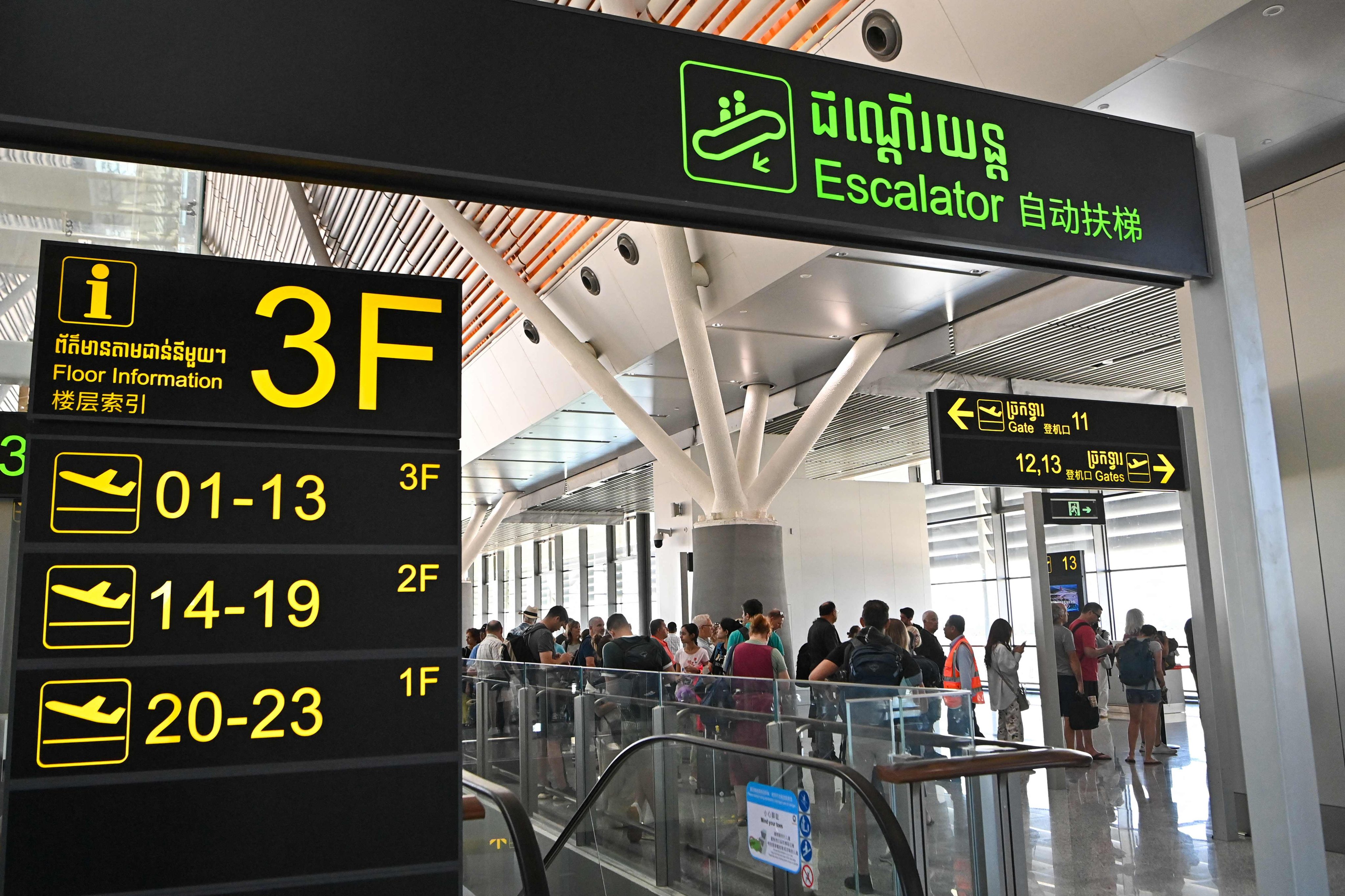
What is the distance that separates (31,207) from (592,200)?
7423mm

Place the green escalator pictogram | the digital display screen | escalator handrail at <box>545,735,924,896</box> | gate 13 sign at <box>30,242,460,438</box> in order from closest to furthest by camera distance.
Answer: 1. the green escalator pictogram
2. gate 13 sign at <box>30,242,460,438</box>
3. escalator handrail at <box>545,735,924,896</box>
4. the digital display screen

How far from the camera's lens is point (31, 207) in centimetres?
805

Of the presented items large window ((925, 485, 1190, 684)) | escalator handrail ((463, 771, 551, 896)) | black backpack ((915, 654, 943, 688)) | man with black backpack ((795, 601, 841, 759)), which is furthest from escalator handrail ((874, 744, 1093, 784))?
large window ((925, 485, 1190, 684))

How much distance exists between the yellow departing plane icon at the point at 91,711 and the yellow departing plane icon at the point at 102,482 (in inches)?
21.6

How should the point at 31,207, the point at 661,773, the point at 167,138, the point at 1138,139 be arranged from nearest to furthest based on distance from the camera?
1. the point at 167,138
2. the point at 1138,139
3. the point at 661,773
4. the point at 31,207

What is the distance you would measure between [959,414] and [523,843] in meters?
4.93

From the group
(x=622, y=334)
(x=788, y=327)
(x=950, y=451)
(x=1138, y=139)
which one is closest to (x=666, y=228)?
(x=788, y=327)

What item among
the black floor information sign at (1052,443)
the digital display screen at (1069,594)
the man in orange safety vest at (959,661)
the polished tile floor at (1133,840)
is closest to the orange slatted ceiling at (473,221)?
the black floor information sign at (1052,443)

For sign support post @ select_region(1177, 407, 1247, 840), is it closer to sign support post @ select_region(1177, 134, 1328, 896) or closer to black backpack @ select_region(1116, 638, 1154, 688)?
black backpack @ select_region(1116, 638, 1154, 688)

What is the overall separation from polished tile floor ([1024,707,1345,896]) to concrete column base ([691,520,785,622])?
4200 millimetres

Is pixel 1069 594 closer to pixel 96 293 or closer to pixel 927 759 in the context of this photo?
pixel 927 759

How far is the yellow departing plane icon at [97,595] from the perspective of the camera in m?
2.77

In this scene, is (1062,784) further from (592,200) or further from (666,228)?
(592,200)

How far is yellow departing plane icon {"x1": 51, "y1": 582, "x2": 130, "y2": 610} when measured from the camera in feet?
9.10
